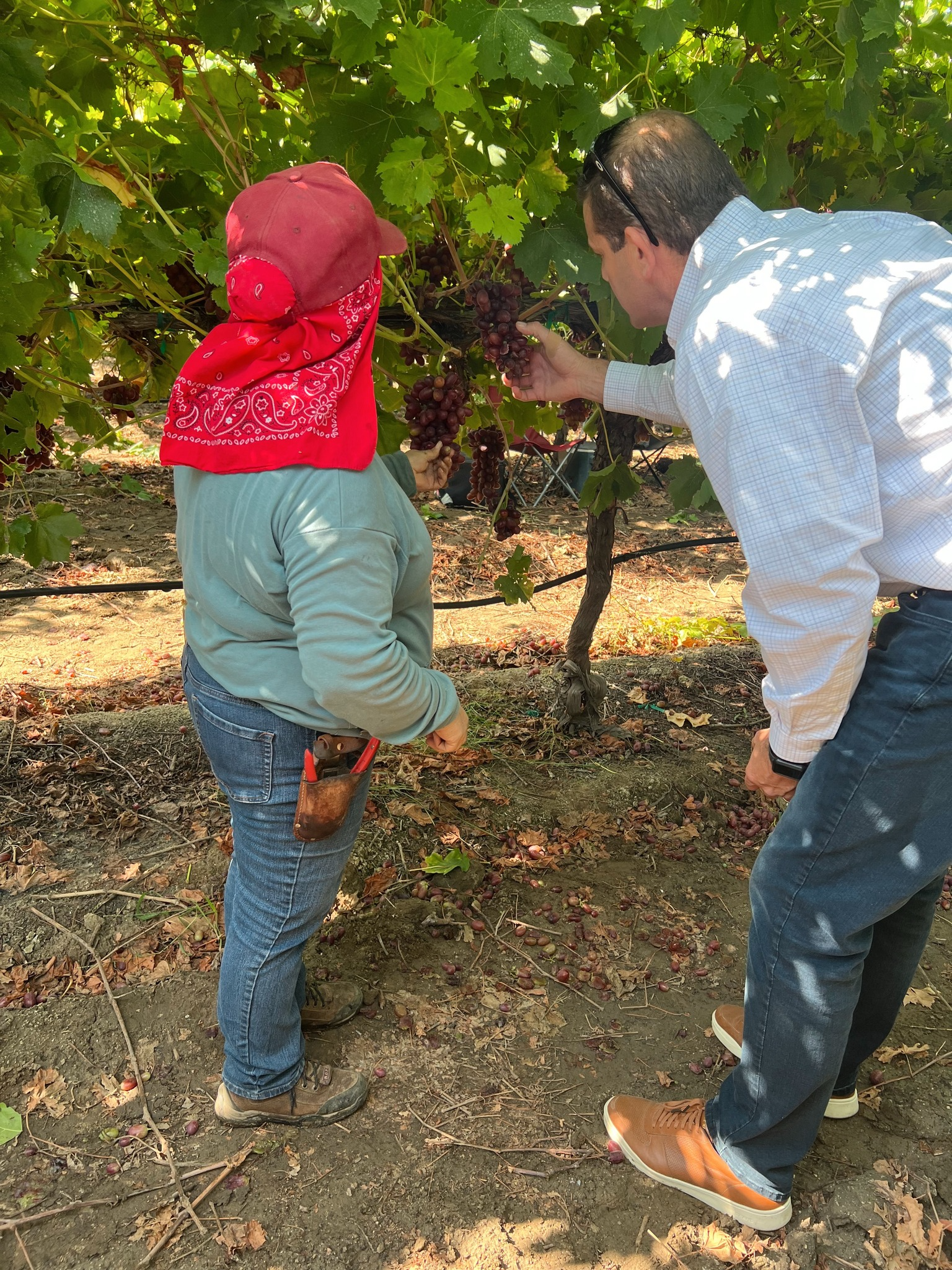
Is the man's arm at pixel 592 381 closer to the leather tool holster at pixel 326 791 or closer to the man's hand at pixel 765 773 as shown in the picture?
the man's hand at pixel 765 773

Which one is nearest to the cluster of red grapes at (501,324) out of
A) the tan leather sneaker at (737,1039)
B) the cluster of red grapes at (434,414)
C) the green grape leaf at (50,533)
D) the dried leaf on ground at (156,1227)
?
the cluster of red grapes at (434,414)

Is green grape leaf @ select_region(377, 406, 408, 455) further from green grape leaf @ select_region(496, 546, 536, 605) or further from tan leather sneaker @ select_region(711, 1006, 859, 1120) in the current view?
tan leather sneaker @ select_region(711, 1006, 859, 1120)

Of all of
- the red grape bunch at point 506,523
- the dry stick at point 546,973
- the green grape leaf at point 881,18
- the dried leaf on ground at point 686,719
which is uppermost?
the green grape leaf at point 881,18

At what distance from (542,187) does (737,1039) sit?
7.32 feet

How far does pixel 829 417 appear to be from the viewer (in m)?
1.50

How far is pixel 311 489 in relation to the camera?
5.55ft

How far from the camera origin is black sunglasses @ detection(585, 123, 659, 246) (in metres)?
1.83

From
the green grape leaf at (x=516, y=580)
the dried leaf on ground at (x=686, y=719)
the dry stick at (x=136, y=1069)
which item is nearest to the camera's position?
the dry stick at (x=136, y=1069)

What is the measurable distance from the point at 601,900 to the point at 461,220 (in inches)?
83.9

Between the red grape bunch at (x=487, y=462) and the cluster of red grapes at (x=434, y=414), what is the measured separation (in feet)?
2.08

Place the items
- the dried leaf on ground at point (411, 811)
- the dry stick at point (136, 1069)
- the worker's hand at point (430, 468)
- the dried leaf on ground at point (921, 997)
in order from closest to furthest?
the dry stick at point (136, 1069), the worker's hand at point (430, 468), the dried leaf on ground at point (921, 997), the dried leaf on ground at point (411, 811)

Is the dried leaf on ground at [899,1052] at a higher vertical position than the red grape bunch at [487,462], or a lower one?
lower

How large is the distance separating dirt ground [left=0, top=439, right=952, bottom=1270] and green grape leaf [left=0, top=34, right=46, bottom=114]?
2.16 m

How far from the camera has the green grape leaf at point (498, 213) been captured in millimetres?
2059
